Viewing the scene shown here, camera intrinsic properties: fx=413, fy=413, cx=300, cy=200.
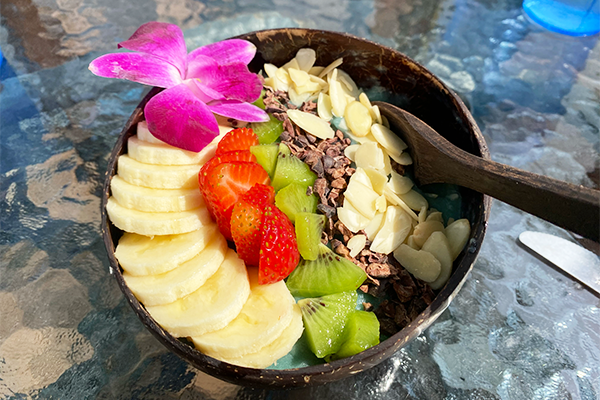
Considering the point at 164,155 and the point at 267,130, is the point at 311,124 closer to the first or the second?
the point at 267,130

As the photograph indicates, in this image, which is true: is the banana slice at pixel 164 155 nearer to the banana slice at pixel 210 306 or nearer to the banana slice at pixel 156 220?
the banana slice at pixel 156 220

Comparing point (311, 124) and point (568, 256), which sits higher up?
point (311, 124)

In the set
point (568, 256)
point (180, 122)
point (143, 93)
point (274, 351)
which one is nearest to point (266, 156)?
point (180, 122)

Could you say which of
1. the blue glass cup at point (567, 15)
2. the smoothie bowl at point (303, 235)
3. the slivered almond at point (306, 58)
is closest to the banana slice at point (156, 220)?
the smoothie bowl at point (303, 235)

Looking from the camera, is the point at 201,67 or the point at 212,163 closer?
the point at 212,163

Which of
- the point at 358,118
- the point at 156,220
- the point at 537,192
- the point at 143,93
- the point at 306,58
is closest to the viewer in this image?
the point at 537,192

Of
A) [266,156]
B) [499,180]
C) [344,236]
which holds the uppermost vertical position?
[499,180]

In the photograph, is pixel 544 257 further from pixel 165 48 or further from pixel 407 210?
pixel 165 48
